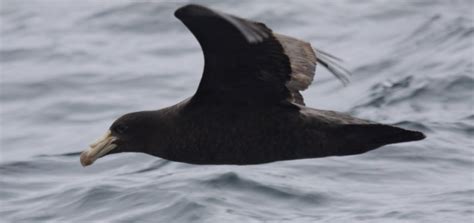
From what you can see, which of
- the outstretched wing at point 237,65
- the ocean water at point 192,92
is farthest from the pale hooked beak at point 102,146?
the ocean water at point 192,92

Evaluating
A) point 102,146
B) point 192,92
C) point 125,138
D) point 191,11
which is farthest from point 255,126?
point 192,92

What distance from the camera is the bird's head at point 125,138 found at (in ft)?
38.1

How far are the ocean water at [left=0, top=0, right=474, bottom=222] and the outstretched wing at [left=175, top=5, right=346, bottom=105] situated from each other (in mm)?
2367

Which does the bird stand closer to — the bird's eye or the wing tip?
the bird's eye

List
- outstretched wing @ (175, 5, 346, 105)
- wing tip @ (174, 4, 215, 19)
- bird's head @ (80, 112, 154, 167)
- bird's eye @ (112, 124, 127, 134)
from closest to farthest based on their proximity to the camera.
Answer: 1. wing tip @ (174, 4, 215, 19)
2. outstretched wing @ (175, 5, 346, 105)
3. bird's head @ (80, 112, 154, 167)
4. bird's eye @ (112, 124, 127, 134)

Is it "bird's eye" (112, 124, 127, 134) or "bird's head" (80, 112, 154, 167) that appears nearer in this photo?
"bird's head" (80, 112, 154, 167)

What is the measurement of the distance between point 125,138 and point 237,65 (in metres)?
1.47

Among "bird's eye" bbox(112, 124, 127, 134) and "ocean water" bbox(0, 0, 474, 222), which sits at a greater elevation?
"ocean water" bbox(0, 0, 474, 222)

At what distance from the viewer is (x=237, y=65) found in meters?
10.8

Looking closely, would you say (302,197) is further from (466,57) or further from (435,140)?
(466,57)

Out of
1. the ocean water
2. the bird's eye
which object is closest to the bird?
the bird's eye

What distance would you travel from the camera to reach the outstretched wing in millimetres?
10070

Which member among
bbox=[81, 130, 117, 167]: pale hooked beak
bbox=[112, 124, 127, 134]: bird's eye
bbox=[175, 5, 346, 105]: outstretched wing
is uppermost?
bbox=[175, 5, 346, 105]: outstretched wing

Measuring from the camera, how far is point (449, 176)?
47.0 feet
